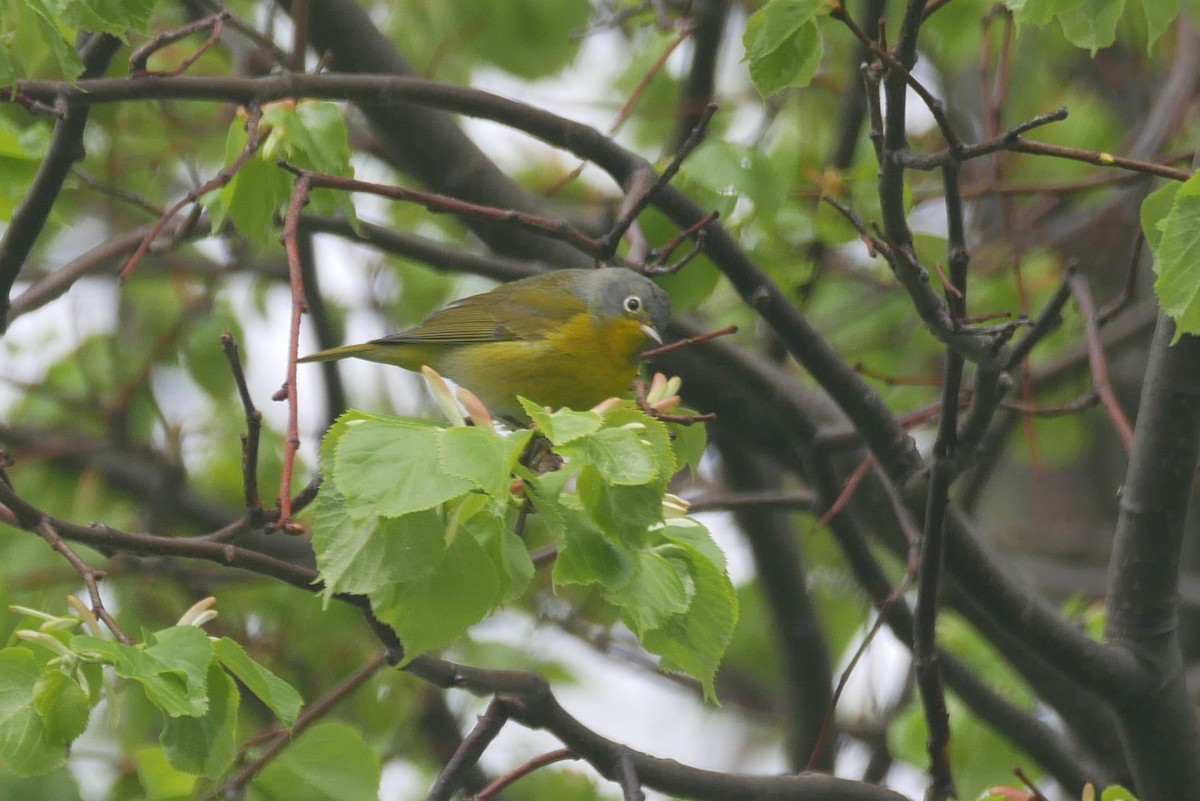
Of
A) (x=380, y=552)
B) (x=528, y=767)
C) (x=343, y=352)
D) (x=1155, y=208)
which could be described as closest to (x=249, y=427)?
(x=380, y=552)

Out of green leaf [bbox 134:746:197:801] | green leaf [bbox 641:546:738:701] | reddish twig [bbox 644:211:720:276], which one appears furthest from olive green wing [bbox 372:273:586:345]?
green leaf [bbox 641:546:738:701]

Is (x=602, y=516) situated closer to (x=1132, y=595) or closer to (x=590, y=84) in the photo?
(x=1132, y=595)

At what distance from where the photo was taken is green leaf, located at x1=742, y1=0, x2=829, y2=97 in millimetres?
3135

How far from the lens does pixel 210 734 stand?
2.65 m

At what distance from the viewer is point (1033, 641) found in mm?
3920

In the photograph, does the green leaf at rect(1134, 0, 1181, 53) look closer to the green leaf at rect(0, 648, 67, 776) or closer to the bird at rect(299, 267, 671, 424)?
the bird at rect(299, 267, 671, 424)

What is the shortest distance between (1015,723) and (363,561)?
3.17 metres

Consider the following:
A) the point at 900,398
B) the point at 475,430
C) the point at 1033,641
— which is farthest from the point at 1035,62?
the point at 475,430

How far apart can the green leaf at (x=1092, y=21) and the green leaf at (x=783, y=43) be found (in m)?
0.60

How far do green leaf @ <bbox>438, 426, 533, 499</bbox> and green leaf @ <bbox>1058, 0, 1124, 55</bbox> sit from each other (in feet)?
6.06

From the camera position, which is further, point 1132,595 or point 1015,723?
point 1015,723

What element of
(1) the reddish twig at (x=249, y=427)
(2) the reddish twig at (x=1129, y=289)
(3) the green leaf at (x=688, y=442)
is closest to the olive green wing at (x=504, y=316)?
(3) the green leaf at (x=688, y=442)

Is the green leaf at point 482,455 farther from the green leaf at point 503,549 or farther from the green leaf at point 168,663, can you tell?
the green leaf at point 168,663

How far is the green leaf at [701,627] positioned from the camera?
2678mm
